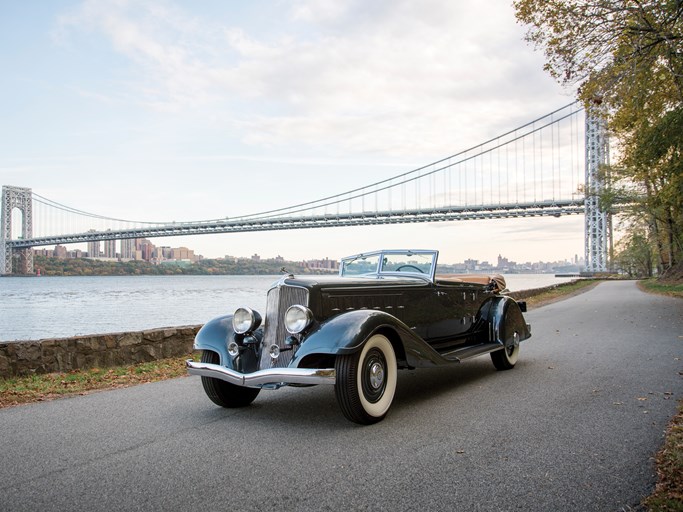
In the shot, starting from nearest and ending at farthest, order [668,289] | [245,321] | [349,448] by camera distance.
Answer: [349,448], [245,321], [668,289]

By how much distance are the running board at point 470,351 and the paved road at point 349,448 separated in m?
0.32

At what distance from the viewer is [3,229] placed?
60969 millimetres

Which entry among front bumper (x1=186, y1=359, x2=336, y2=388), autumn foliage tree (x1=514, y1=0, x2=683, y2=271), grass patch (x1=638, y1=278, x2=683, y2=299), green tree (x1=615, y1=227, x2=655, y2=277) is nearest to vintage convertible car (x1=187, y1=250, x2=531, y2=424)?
front bumper (x1=186, y1=359, x2=336, y2=388)

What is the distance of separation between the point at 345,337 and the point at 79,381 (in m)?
3.74

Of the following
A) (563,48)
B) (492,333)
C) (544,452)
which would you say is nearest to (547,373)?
(492,333)

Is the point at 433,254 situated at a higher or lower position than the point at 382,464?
higher

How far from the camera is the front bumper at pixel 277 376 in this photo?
405 centimetres

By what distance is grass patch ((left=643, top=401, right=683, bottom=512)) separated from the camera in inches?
105

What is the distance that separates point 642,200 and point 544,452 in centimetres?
3117

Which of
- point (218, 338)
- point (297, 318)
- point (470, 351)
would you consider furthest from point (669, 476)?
point (218, 338)

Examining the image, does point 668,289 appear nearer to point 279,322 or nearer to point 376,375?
point 376,375

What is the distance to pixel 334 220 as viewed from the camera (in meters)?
48.1

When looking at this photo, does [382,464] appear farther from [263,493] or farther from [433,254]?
[433,254]

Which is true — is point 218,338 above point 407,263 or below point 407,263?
below
